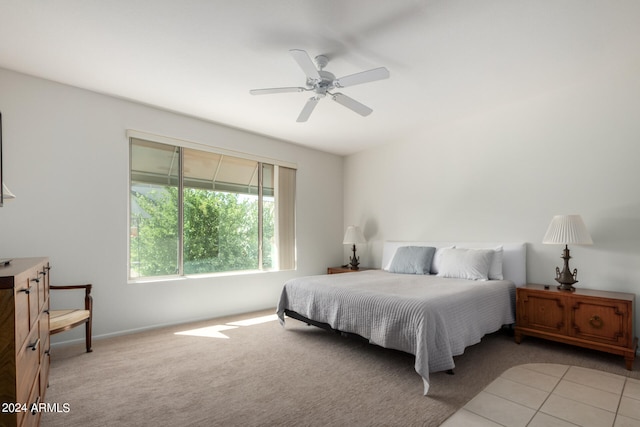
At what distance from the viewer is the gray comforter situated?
245cm

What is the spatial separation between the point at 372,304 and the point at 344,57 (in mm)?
2187

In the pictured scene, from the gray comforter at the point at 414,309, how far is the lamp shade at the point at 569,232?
71cm

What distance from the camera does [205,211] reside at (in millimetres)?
4566

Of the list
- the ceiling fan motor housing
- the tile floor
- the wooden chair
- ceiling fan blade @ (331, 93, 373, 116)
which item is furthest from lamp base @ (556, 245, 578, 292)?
the wooden chair

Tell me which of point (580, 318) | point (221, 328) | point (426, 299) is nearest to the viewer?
point (426, 299)

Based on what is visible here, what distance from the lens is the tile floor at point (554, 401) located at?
201 cm

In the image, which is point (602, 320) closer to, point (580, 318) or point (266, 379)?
point (580, 318)

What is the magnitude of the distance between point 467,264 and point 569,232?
3.41 ft

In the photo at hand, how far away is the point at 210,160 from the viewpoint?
15.2 feet

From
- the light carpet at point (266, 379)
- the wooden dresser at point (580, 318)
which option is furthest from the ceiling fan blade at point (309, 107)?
the wooden dresser at point (580, 318)

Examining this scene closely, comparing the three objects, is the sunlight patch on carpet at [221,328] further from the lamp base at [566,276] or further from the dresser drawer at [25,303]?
the lamp base at [566,276]

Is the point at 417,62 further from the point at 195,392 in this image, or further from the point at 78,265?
the point at 78,265

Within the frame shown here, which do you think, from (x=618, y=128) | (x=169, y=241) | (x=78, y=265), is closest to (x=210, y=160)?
(x=169, y=241)

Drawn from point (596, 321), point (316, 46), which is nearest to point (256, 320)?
point (316, 46)
